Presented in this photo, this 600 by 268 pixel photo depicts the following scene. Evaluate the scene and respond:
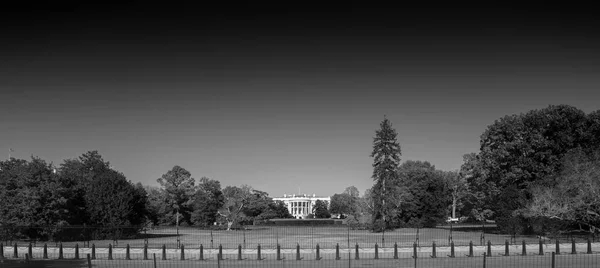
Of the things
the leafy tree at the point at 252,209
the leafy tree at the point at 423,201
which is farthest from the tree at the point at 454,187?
the leafy tree at the point at 252,209

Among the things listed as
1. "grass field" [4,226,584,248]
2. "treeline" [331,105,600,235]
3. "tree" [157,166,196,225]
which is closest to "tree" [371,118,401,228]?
"treeline" [331,105,600,235]

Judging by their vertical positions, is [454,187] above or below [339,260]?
above

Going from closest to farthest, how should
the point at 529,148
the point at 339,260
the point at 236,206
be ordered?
the point at 339,260
the point at 529,148
the point at 236,206

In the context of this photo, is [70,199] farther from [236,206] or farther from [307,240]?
[236,206]

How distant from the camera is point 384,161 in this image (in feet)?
295

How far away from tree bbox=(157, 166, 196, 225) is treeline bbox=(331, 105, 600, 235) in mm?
31411

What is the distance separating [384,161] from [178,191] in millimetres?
36130

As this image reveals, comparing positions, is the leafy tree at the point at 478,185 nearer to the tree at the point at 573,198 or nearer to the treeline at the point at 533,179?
the treeline at the point at 533,179

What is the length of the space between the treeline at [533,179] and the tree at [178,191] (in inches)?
1237

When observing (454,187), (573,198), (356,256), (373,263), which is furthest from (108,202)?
(454,187)

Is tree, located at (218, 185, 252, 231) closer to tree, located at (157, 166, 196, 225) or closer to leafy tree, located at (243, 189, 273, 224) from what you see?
leafy tree, located at (243, 189, 273, 224)

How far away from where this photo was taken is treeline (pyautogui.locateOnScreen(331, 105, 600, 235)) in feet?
161

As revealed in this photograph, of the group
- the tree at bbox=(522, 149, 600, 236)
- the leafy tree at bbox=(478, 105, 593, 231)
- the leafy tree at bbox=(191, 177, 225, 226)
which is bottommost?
the leafy tree at bbox=(191, 177, 225, 226)

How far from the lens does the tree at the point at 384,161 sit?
8681 cm
